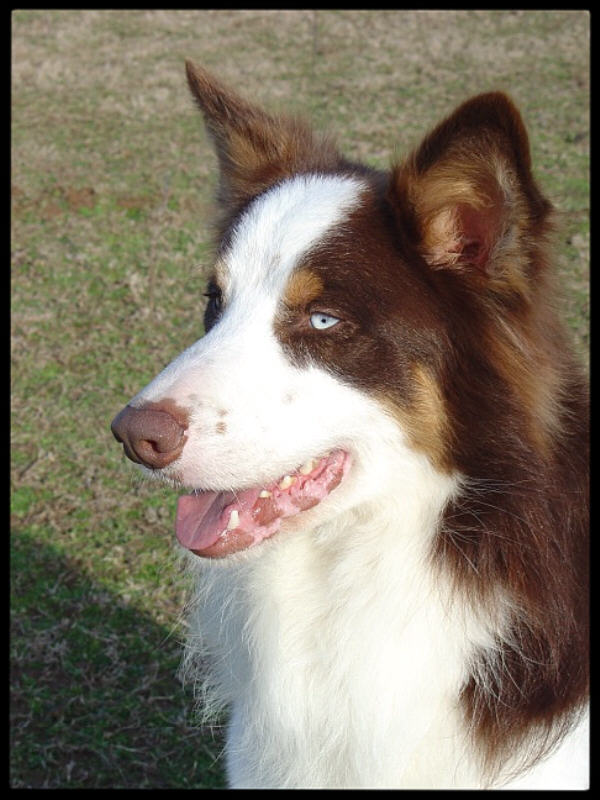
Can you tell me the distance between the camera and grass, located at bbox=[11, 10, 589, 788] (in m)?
4.18

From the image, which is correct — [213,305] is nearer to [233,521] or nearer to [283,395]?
[283,395]

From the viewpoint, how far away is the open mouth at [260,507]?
2516 millimetres

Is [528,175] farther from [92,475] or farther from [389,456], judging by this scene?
[92,475]

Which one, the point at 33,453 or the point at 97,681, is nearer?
the point at 97,681

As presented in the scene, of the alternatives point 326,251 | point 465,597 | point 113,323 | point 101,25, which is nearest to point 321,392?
point 326,251

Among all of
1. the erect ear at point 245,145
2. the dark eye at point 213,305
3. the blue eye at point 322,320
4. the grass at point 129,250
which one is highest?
the erect ear at point 245,145

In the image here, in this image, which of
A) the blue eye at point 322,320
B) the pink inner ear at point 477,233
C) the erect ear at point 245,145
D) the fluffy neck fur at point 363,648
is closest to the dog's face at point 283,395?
the blue eye at point 322,320

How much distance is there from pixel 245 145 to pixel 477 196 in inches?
39.1

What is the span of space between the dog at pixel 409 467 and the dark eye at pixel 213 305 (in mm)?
48

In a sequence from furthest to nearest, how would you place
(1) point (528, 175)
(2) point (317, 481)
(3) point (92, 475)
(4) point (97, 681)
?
(3) point (92, 475)
(4) point (97, 681)
(2) point (317, 481)
(1) point (528, 175)

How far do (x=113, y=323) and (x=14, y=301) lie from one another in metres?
0.84

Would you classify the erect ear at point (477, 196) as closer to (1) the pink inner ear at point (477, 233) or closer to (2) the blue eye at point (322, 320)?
(1) the pink inner ear at point (477, 233)

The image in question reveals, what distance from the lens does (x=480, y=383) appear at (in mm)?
2574

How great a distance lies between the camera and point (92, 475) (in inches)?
215
